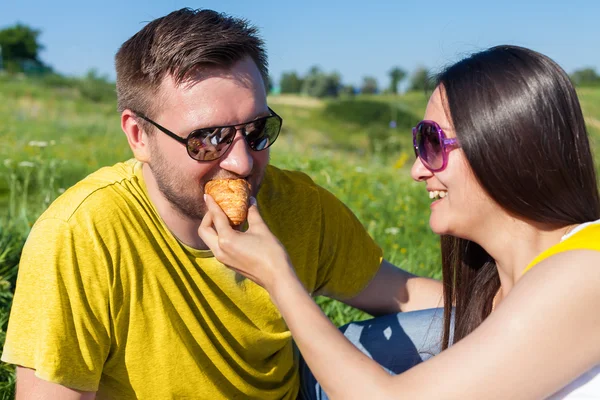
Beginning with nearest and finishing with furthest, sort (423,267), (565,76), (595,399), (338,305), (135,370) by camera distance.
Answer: (595,399) < (565,76) < (135,370) < (338,305) < (423,267)

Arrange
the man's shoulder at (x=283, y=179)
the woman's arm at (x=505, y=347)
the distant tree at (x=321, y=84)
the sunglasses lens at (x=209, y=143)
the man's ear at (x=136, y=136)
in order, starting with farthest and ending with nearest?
1. the distant tree at (x=321, y=84)
2. the man's shoulder at (x=283, y=179)
3. the man's ear at (x=136, y=136)
4. the sunglasses lens at (x=209, y=143)
5. the woman's arm at (x=505, y=347)

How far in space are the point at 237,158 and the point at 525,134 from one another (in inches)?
38.3

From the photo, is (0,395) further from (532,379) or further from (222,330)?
(532,379)

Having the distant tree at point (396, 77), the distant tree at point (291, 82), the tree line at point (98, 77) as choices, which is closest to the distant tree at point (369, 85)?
the tree line at point (98, 77)

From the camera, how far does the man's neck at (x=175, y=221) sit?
2.42 meters

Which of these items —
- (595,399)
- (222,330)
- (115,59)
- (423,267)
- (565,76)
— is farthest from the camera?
(423,267)

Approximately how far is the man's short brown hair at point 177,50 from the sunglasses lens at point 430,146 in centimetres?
72

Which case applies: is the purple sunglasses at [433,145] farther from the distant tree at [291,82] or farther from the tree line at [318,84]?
the distant tree at [291,82]

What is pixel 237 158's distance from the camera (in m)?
2.41

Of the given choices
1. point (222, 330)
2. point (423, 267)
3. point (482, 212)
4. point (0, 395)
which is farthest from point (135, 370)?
point (423, 267)

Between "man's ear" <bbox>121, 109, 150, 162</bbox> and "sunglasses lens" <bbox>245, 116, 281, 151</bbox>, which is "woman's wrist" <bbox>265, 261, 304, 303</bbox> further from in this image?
"man's ear" <bbox>121, 109, 150, 162</bbox>

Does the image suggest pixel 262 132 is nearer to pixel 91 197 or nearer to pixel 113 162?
pixel 91 197

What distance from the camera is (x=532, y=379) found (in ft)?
6.03

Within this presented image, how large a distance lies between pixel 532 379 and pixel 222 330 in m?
1.12
